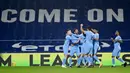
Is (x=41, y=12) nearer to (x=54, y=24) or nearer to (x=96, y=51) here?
(x=54, y=24)

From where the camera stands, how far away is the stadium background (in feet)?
55.9

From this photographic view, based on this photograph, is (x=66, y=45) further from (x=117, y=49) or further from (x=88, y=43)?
(x=117, y=49)

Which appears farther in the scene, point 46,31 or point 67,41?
point 46,31

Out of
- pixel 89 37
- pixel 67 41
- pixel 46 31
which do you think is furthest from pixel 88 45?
pixel 46 31

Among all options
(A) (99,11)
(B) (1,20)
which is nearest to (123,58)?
(A) (99,11)

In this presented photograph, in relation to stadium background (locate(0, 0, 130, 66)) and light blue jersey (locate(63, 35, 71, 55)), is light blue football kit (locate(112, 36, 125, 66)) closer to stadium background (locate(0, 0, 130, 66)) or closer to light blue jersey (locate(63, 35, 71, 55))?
stadium background (locate(0, 0, 130, 66))

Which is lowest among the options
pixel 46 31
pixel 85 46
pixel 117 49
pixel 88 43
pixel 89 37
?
pixel 117 49

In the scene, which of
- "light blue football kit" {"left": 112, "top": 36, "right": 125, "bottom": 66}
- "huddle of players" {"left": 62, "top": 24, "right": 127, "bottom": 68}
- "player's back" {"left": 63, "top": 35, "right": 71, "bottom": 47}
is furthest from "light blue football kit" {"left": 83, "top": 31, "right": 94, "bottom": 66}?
"light blue football kit" {"left": 112, "top": 36, "right": 125, "bottom": 66}

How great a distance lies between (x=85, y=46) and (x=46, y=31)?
2009 millimetres

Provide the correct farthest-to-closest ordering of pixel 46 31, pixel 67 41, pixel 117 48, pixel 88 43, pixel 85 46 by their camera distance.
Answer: pixel 46 31
pixel 117 48
pixel 67 41
pixel 85 46
pixel 88 43

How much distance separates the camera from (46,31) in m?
17.2

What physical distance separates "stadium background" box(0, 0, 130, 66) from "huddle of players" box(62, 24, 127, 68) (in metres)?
0.30

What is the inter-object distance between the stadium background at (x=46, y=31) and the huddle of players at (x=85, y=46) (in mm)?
296

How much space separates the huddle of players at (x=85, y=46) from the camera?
1638 cm
